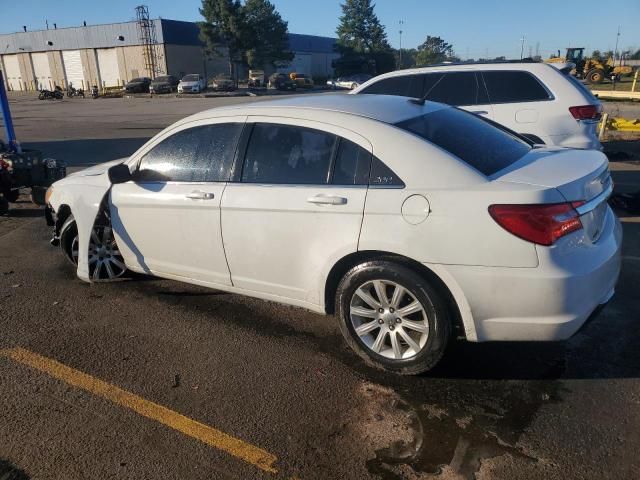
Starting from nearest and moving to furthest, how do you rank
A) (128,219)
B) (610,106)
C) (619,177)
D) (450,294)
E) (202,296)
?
(450,294), (128,219), (202,296), (619,177), (610,106)

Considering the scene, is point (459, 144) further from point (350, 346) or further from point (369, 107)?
point (350, 346)

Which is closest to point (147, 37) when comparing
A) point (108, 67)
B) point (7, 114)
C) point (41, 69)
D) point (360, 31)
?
point (108, 67)

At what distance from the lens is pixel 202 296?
15.2 ft

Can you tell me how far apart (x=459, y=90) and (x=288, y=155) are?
484 centimetres

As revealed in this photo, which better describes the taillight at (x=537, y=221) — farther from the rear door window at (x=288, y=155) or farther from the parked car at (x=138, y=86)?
the parked car at (x=138, y=86)

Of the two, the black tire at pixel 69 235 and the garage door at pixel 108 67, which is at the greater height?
the garage door at pixel 108 67

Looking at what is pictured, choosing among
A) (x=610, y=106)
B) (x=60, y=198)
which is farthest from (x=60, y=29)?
(x=60, y=198)

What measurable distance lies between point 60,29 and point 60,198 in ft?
239

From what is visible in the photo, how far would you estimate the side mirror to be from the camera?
4.07m

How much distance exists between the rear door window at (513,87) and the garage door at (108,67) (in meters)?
64.0

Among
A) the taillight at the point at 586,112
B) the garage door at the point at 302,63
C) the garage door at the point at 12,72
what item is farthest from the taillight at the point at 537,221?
the garage door at the point at 12,72

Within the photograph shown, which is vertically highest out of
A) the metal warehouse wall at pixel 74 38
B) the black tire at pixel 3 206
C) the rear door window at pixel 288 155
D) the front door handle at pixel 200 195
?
the metal warehouse wall at pixel 74 38

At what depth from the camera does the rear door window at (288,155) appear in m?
3.36

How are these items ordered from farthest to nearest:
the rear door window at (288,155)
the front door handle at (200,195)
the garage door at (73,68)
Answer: the garage door at (73,68) < the front door handle at (200,195) < the rear door window at (288,155)
